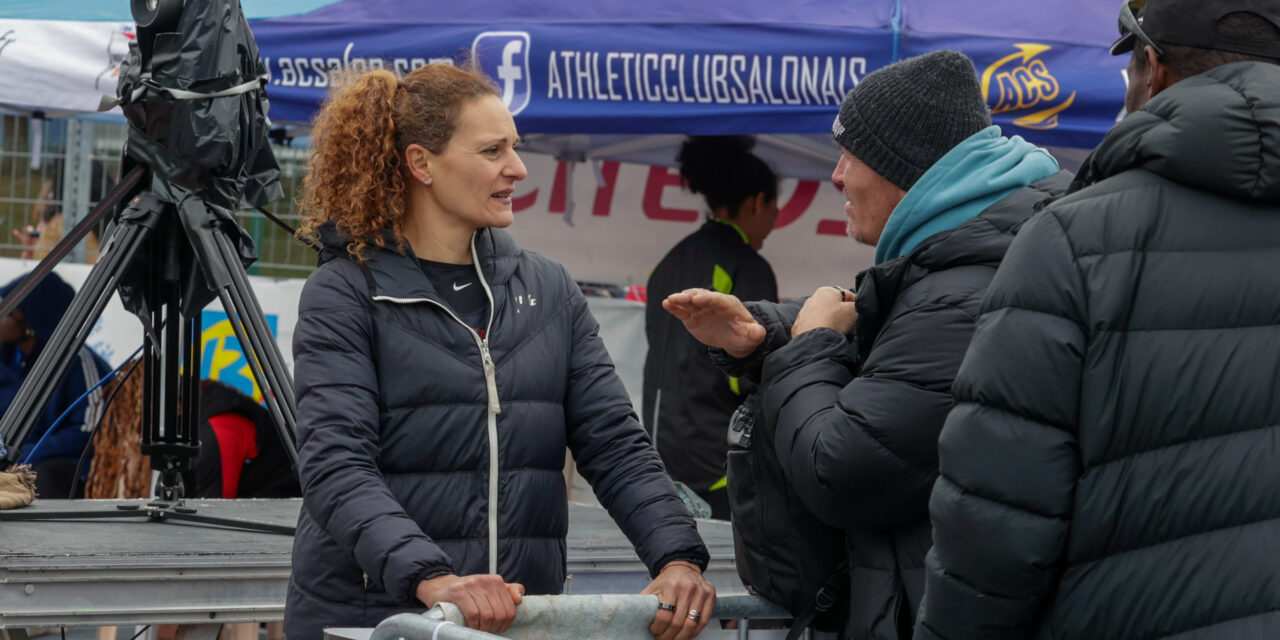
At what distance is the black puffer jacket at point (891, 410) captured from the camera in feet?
6.45

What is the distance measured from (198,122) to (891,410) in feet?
7.48

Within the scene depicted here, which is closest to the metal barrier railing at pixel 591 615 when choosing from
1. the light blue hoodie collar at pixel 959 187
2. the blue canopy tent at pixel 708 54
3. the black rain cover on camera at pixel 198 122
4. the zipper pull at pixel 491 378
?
the zipper pull at pixel 491 378

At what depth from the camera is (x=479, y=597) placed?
2023mm

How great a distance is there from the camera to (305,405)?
228cm

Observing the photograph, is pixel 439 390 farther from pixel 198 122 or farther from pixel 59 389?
pixel 59 389

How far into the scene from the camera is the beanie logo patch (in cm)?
467

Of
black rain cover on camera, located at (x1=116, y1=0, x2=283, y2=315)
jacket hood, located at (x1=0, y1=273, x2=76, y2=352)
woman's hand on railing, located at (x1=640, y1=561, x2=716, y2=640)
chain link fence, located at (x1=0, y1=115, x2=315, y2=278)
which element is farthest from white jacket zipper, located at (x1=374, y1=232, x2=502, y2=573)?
chain link fence, located at (x1=0, y1=115, x2=315, y2=278)

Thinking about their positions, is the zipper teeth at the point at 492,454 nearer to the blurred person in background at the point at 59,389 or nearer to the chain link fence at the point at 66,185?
the blurred person in background at the point at 59,389

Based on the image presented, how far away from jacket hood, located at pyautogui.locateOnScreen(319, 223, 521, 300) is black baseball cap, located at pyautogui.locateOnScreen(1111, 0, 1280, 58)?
1154mm

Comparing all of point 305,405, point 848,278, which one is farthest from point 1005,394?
point 848,278

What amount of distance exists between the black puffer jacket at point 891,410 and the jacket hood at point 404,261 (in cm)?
60

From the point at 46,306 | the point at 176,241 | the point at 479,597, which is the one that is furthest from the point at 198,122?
the point at 46,306

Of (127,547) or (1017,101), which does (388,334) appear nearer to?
(127,547)

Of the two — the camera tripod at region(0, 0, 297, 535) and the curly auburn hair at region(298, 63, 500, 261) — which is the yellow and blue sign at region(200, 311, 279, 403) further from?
the curly auburn hair at region(298, 63, 500, 261)
